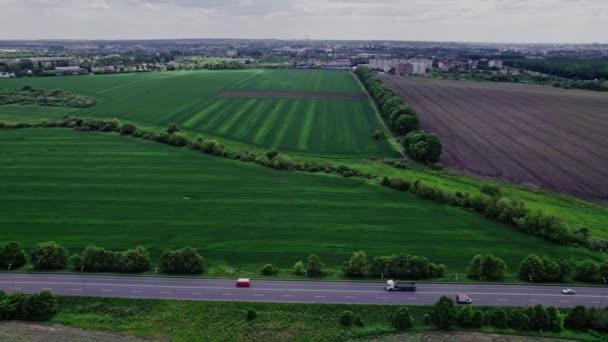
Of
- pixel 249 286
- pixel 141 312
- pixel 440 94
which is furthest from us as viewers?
pixel 440 94

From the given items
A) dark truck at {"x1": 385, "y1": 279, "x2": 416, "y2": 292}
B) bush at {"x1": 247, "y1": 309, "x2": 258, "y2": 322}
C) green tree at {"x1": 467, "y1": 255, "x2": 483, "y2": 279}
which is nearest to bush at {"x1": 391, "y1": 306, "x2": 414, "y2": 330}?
dark truck at {"x1": 385, "y1": 279, "x2": 416, "y2": 292}

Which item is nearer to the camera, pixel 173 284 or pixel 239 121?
pixel 173 284

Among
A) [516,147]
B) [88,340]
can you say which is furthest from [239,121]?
[88,340]

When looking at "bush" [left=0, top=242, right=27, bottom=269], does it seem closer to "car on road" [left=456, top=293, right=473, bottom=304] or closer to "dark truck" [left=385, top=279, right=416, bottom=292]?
"dark truck" [left=385, top=279, right=416, bottom=292]

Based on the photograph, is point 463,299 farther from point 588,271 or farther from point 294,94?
point 294,94

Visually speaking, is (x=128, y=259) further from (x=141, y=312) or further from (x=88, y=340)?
(x=88, y=340)

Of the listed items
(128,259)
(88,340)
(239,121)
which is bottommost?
(88,340)

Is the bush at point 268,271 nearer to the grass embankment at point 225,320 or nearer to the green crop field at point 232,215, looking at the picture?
the green crop field at point 232,215

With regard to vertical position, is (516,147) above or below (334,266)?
above

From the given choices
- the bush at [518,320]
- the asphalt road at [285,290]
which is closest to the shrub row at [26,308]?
the asphalt road at [285,290]
